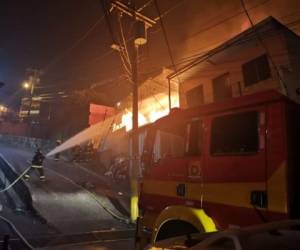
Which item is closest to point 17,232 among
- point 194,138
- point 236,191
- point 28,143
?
point 194,138

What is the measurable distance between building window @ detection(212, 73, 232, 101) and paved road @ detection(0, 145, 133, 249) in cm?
680

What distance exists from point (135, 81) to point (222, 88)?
17.8ft

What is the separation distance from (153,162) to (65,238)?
524cm

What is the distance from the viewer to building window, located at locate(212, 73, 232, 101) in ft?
50.3

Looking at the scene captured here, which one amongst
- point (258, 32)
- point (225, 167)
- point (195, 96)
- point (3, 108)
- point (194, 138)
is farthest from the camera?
point (3, 108)

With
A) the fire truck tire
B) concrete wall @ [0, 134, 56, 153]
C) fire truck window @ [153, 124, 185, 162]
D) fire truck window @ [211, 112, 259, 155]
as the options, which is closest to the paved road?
the fire truck tire

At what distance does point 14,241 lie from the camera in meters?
8.96

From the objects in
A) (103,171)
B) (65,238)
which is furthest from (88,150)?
(65,238)

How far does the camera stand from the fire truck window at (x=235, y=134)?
4.84m

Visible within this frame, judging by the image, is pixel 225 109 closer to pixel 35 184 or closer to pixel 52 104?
pixel 35 184

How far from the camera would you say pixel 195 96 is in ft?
59.5

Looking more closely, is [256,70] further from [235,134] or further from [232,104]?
[235,134]

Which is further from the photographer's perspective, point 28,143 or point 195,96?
point 28,143

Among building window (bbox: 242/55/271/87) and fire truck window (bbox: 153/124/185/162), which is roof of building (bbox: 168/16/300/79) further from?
fire truck window (bbox: 153/124/185/162)
